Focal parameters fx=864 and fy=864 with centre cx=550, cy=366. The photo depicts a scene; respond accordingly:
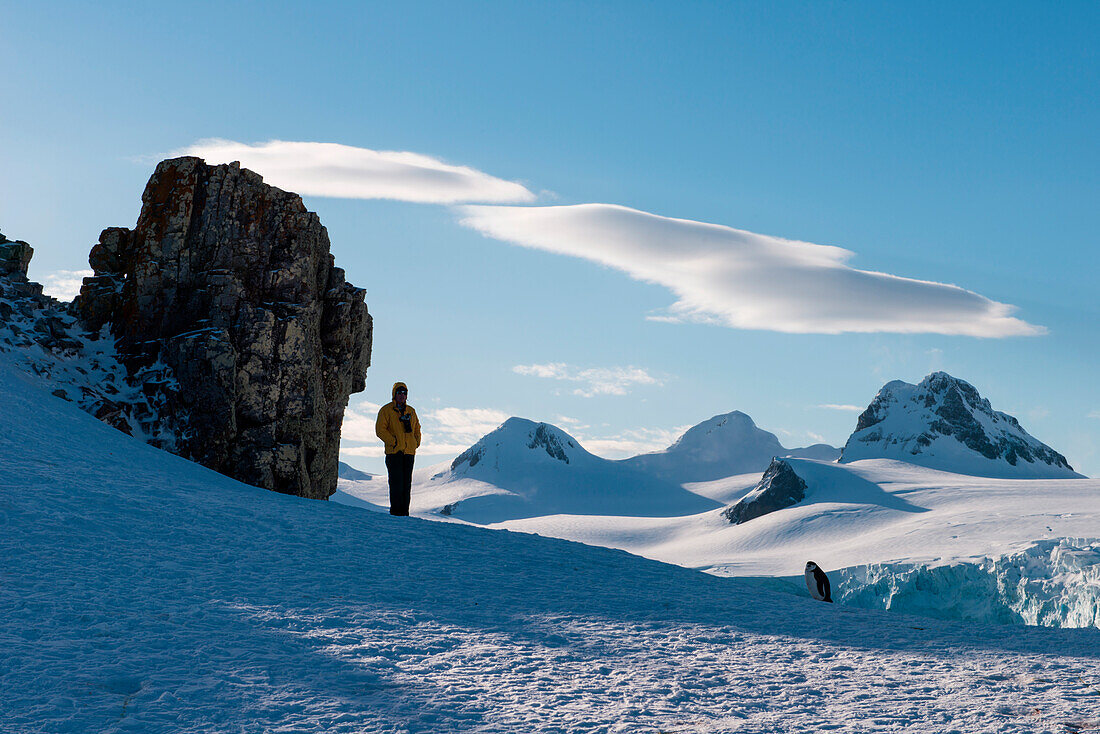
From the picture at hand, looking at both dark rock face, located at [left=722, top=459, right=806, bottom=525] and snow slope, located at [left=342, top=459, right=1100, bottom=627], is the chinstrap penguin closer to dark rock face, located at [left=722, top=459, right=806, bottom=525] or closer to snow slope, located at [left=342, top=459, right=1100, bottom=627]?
snow slope, located at [left=342, top=459, right=1100, bottom=627]

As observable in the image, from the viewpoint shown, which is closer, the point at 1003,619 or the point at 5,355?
the point at 5,355

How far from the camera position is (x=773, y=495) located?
8581 cm

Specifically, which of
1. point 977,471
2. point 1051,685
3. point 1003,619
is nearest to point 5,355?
point 1051,685

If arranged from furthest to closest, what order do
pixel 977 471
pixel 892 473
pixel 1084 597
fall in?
pixel 977 471 < pixel 892 473 < pixel 1084 597

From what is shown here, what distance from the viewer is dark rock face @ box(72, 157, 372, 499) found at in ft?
57.7

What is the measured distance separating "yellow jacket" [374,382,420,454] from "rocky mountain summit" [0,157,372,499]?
4890 mm

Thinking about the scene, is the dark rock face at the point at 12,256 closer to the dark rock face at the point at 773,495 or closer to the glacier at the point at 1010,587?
the glacier at the point at 1010,587

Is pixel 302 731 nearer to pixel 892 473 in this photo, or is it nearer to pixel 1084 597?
pixel 1084 597

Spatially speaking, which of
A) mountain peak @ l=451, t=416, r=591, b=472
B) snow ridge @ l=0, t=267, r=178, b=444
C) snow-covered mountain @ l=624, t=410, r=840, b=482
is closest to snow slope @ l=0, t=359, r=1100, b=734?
snow ridge @ l=0, t=267, r=178, b=444

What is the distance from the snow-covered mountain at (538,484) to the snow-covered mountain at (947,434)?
25.3 metres

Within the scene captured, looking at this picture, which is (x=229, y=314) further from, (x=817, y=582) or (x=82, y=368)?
(x=817, y=582)

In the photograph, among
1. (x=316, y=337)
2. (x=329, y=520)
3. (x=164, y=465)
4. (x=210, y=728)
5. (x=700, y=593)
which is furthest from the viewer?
(x=316, y=337)

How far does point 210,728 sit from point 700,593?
5.91 metres

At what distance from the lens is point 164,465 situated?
13.9 m
